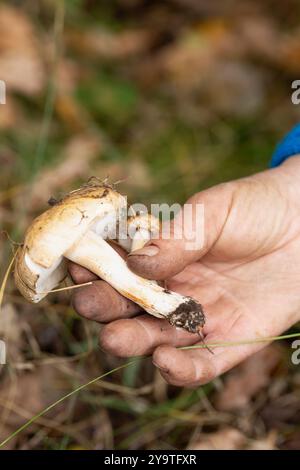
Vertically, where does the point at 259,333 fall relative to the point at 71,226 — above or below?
below

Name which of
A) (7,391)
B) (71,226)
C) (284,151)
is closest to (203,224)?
(71,226)

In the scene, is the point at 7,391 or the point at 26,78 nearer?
the point at 7,391

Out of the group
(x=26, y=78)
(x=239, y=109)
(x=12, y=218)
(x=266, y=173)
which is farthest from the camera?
(x=239, y=109)

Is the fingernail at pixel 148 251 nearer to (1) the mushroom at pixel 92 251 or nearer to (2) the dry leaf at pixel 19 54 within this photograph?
(1) the mushroom at pixel 92 251

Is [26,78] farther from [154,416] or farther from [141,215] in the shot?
[154,416]

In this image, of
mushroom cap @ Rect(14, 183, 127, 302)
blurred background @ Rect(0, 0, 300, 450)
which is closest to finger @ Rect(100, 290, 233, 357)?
mushroom cap @ Rect(14, 183, 127, 302)
